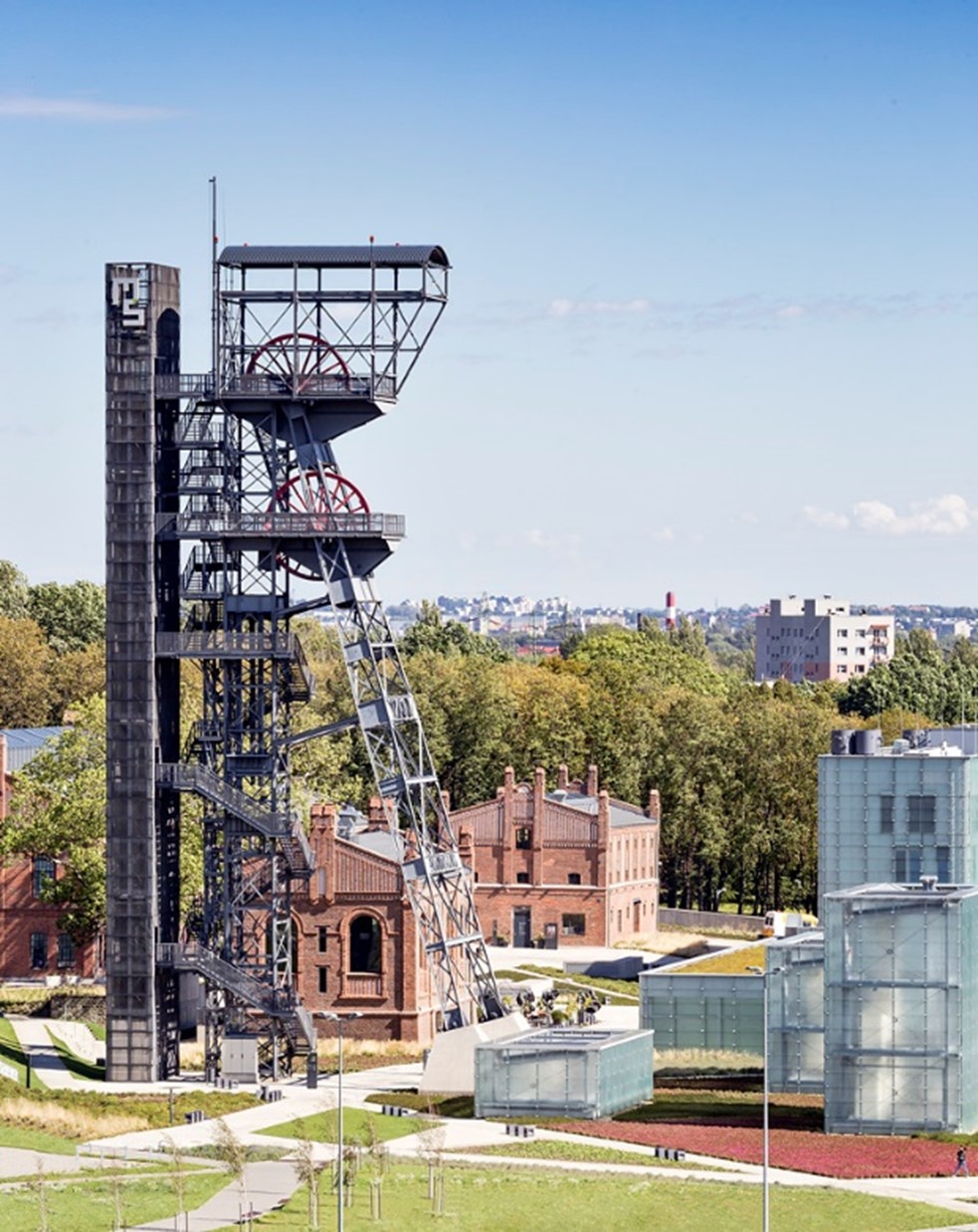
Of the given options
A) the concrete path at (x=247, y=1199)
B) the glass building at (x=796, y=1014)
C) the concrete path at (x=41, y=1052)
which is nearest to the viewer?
the concrete path at (x=247, y=1199)

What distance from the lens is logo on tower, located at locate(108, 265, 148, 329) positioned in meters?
94.0

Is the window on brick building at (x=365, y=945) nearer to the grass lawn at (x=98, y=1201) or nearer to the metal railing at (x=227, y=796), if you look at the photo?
the metal railing at (x=227, y=796)

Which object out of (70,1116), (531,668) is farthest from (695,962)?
(531,668)

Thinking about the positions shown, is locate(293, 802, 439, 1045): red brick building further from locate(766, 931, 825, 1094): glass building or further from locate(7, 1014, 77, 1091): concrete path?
locate(766, 931, 825, 1094): glass building

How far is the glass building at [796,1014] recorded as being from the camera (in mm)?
92750

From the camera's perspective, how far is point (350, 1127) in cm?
8581

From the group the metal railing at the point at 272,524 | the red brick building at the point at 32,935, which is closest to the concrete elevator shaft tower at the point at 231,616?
the metal railing at the point at 272,524

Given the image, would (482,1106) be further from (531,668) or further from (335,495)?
(531,668)

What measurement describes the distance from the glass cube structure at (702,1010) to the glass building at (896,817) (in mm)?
5425

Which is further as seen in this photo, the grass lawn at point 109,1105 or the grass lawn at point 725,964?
the grass lawn at point 725,964

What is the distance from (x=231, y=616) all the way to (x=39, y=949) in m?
32.4

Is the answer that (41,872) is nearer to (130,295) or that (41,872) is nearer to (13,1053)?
(13,1053)

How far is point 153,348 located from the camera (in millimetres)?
93875

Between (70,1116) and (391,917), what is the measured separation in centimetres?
1881
